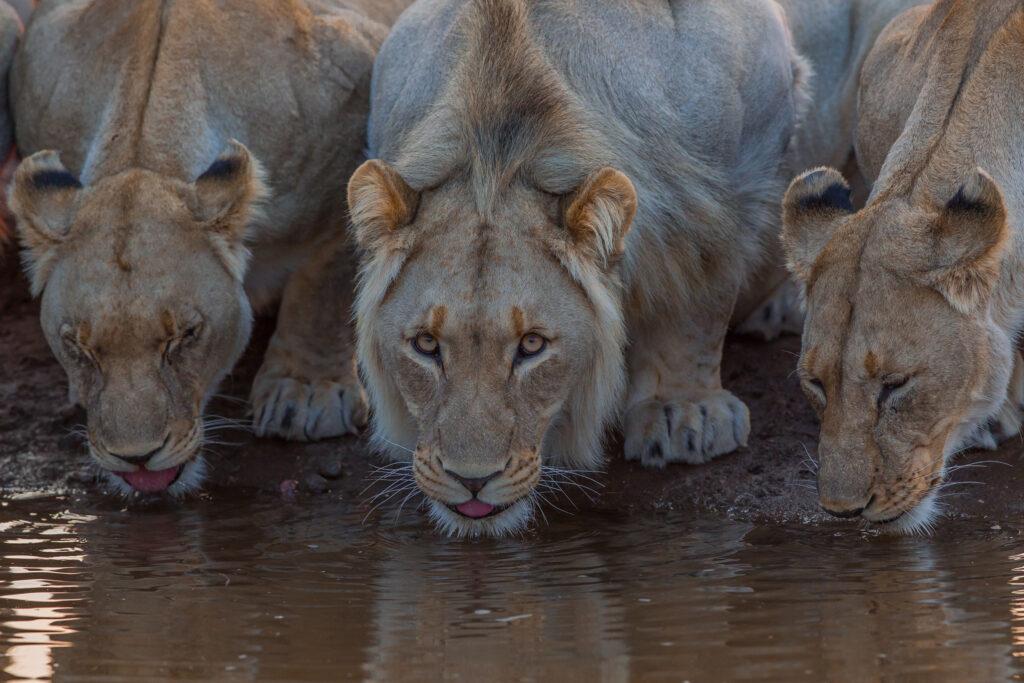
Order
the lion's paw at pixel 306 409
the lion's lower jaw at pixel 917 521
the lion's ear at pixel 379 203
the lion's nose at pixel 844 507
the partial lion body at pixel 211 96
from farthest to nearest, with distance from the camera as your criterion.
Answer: the lion's paw at pixel 306 409
the partial lion body at pixel 211 96
the lion's ear at pixel 379 203
the lion's lower jaw at pixel 917 521
the lion's nose at pixel 844 507

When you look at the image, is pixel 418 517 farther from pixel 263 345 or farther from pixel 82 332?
pixel 263 345

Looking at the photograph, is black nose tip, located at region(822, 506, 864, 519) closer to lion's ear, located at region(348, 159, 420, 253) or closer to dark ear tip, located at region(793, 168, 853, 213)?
dark ear tip, located at region(793, 168, 853, 213)

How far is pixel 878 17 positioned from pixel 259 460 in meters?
3.26

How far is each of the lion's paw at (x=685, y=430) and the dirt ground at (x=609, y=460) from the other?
47 millimetres

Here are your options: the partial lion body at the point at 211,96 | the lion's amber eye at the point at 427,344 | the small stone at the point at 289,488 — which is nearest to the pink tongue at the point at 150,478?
the small stone at the point at 289,488

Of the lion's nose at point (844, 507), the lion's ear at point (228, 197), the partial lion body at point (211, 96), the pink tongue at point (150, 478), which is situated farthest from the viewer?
the partial lion body at point (211, 96)

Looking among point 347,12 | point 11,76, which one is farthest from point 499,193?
point 11,76

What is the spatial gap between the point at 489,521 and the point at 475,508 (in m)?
0.14

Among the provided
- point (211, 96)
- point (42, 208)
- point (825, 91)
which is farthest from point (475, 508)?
point (825, 91)

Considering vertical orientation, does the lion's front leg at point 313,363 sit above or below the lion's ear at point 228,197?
below

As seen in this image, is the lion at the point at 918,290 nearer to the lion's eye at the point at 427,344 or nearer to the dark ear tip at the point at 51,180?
the lion's eye at the point at 427,344

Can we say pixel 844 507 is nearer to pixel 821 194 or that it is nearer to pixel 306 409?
pixel 821 194

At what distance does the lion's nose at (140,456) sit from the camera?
18.8 ft

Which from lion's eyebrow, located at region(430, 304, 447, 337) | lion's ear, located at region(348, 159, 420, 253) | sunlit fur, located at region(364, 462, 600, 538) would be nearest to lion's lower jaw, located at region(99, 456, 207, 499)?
sunlit fur, located at region(364, 462, 600, 538)
